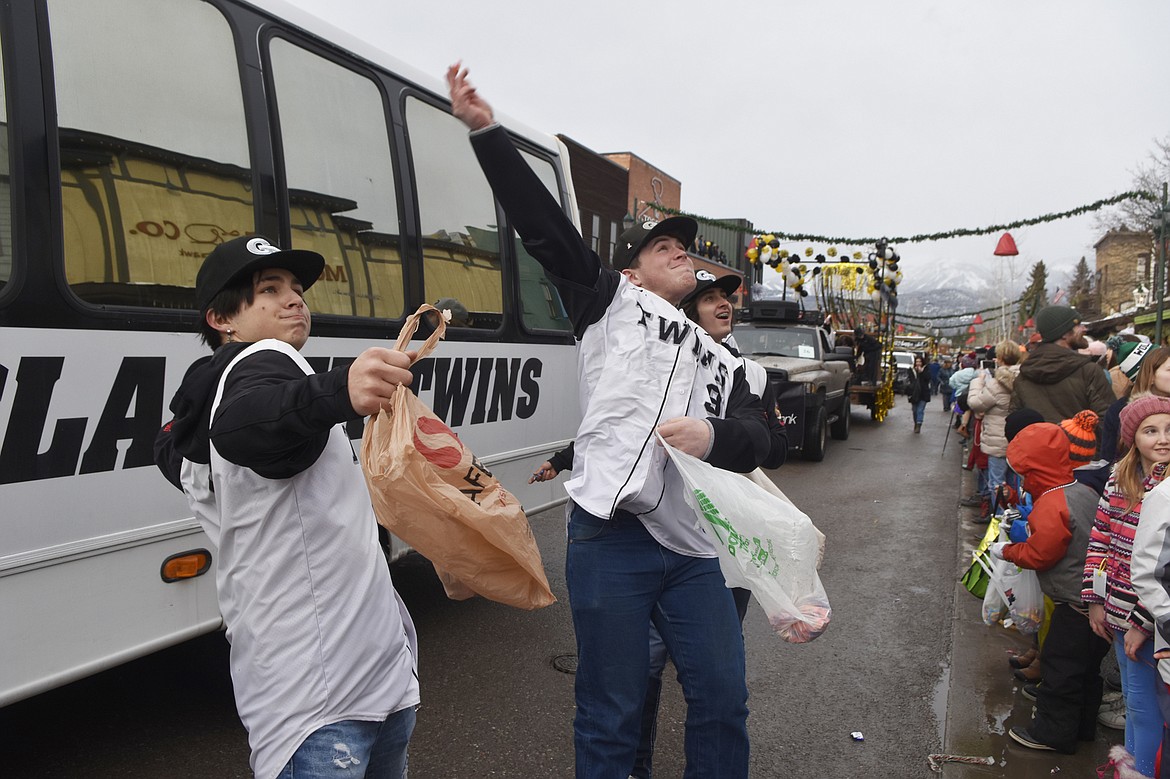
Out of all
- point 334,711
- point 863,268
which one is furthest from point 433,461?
point 863,268

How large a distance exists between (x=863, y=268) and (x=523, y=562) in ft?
60.9

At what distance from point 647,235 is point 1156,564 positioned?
6.41 ft

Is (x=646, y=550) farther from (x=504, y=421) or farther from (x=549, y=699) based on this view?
(x=504, y=421)

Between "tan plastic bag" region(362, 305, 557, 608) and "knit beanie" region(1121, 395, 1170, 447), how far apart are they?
7.82ft

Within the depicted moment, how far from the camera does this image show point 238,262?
1756 mm

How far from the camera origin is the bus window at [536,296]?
5.62m

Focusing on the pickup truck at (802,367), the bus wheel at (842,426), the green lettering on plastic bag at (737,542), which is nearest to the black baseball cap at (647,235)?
the green lettering on plastic bag at (737,542)

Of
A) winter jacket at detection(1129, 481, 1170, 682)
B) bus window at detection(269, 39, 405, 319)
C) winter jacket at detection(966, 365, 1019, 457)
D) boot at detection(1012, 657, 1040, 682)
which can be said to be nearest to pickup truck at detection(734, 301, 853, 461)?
winter jacket at detection(966, 365, 1019, 457)

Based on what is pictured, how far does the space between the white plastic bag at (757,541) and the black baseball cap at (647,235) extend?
2.29 feet

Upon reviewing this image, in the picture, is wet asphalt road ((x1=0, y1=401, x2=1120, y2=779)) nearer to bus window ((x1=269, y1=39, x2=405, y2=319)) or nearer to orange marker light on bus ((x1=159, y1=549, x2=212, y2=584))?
orange marker light on bus ((x1=159, y1=549, x2=212, y2=584))

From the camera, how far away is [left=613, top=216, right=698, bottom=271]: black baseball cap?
264cm

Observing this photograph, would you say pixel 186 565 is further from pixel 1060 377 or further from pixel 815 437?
pixel 815 437

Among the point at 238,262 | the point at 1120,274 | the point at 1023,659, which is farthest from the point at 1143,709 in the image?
the point at 1120,274

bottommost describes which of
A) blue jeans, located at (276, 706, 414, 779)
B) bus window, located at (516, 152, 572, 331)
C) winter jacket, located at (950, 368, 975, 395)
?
winter jacket, located at (950, 368, 975, 395)
